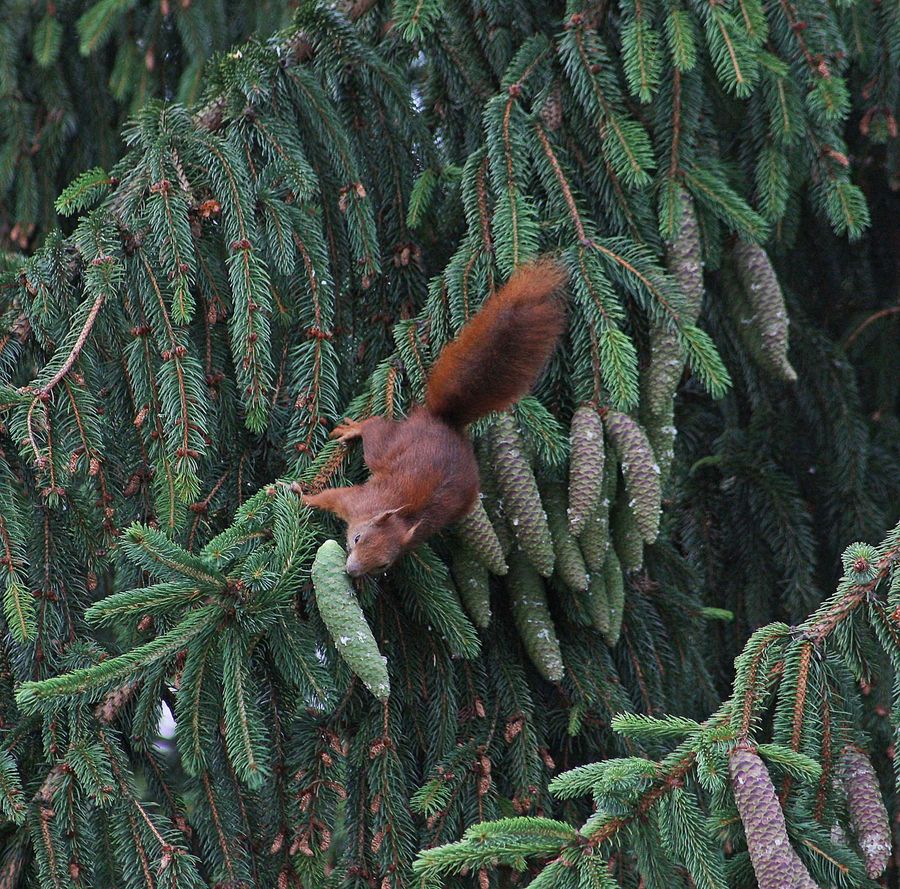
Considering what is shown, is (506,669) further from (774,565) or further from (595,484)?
(774,565)

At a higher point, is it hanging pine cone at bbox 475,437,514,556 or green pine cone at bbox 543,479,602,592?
hanging pine cone at bbox 475,437,514,556

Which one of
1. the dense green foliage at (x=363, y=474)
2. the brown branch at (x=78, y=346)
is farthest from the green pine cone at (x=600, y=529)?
the brown branch at (x=78, y=346)

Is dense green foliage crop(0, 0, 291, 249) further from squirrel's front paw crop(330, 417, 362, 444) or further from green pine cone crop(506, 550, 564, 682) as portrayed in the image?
green pine cone crop(506, 550, 564, 682)

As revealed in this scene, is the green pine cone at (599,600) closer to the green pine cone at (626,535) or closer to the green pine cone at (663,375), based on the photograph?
the green pine cone at (626,535)

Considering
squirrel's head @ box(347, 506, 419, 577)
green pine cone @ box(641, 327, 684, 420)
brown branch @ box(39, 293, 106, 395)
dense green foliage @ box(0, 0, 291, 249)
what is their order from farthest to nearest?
1. dense green foliage @ box(0, 0, 291, 249)
2. green pine cone @ box(641, 327, 684, 420)
3. brown branch @ box(39, 293, 106, 395)
4. squirrel's head @ box(347, 506, 419, 577)

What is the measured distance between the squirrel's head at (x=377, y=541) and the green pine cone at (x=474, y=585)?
18 cm

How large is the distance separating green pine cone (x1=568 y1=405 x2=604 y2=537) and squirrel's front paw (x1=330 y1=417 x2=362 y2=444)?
0.36m

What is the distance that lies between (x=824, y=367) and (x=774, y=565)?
53 cm

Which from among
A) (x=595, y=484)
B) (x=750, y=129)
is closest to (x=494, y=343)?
(x=595, y=484)

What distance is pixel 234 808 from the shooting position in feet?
5.97

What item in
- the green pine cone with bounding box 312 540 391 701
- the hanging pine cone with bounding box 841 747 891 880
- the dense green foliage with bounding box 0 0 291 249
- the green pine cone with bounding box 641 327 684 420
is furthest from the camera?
the dense green foliage with bounding box 0 0 291 249

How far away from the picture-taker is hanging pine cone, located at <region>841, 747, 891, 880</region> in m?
1.42

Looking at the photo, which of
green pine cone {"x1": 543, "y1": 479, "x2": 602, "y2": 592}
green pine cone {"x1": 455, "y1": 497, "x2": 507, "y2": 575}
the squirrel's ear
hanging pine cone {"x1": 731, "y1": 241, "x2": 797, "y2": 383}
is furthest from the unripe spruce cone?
hanging pine cone {"x1": 731, "y1": 241, "x2": 797, "y2": 383}

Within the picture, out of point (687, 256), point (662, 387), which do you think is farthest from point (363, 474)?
point (687, 256)
